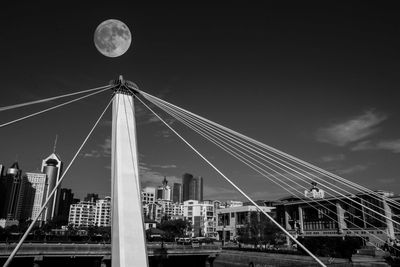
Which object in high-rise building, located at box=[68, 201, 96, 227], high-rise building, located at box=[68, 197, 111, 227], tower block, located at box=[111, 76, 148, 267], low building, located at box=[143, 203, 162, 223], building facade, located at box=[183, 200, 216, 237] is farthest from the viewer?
high-rise building, located at box=[68, 201, 96, 227]

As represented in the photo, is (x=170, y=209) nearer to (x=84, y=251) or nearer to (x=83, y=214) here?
(x=83, y=214)

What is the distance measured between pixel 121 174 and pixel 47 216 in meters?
200

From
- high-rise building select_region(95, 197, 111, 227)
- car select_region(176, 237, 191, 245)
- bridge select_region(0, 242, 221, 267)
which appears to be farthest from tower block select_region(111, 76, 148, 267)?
high-rise building select_region(95, 197, 111, 227)

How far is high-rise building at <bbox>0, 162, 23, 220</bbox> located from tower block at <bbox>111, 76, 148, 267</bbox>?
204 m

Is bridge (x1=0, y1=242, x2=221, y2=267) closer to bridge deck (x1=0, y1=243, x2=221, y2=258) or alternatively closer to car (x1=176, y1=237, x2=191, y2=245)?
bridge deck (x1=0, y1=243, x2=221, y2=258)

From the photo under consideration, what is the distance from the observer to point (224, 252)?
41969 mm

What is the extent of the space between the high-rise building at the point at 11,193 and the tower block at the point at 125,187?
203528 mm

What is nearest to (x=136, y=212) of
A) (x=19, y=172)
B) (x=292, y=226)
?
(x=292, y=226)

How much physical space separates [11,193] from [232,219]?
166842 millimetres

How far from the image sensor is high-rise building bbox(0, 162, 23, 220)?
182 m

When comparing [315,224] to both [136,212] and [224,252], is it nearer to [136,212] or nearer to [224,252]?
[224,252]

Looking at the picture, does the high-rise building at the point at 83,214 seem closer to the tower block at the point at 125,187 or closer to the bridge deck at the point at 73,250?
the bridge deck at the point at 73,250

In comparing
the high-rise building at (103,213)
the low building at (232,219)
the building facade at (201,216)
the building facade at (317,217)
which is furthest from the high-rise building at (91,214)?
the building facade at (317,217)

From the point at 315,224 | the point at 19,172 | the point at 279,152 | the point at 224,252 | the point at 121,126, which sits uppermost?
the point at 19,172
